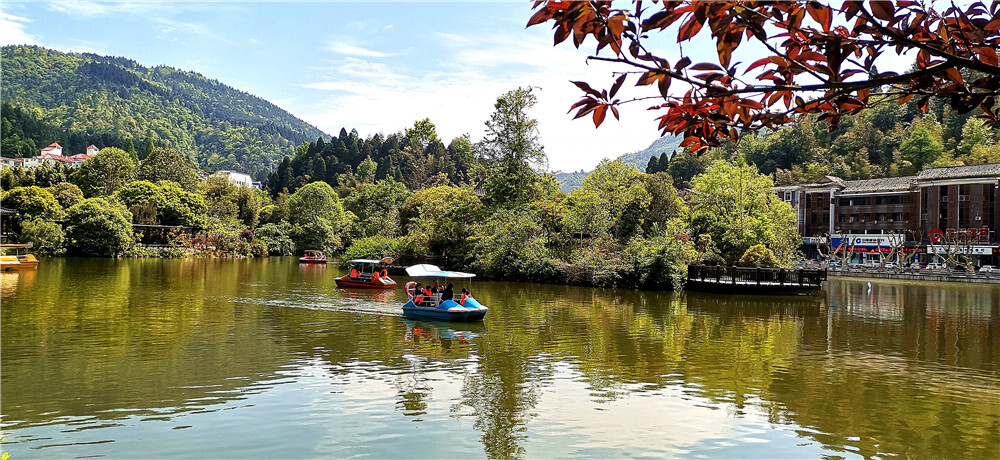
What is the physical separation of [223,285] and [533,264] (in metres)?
20.9

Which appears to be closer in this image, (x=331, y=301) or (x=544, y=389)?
(x=544, y=389)

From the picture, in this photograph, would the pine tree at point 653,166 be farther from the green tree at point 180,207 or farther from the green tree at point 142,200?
the green tree at point 142,200

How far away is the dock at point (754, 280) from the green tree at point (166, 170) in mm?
76756

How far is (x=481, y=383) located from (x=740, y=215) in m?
40.4

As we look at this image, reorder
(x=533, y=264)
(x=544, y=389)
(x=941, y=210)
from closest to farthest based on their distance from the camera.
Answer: (x=544, y=389) → (x=533, y=264) → (x=941, y=210)

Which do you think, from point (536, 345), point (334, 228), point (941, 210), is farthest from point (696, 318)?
point (334, 228)

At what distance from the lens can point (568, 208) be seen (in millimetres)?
51375

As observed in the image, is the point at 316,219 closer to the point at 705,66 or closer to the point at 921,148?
the point at 921,148

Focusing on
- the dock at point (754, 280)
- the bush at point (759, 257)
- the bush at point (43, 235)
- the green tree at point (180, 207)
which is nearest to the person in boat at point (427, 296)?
the dock at point (754, 280)

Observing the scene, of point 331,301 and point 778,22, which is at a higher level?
point 778,22

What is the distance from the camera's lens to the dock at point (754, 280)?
134ft

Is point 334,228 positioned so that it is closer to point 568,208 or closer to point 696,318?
point 568,208

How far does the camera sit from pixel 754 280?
4150 cm

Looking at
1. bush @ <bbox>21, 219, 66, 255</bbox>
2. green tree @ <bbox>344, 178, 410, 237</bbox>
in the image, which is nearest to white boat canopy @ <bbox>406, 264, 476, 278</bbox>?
bush @ <bbox>21, 219, 66, 255</bbox>
